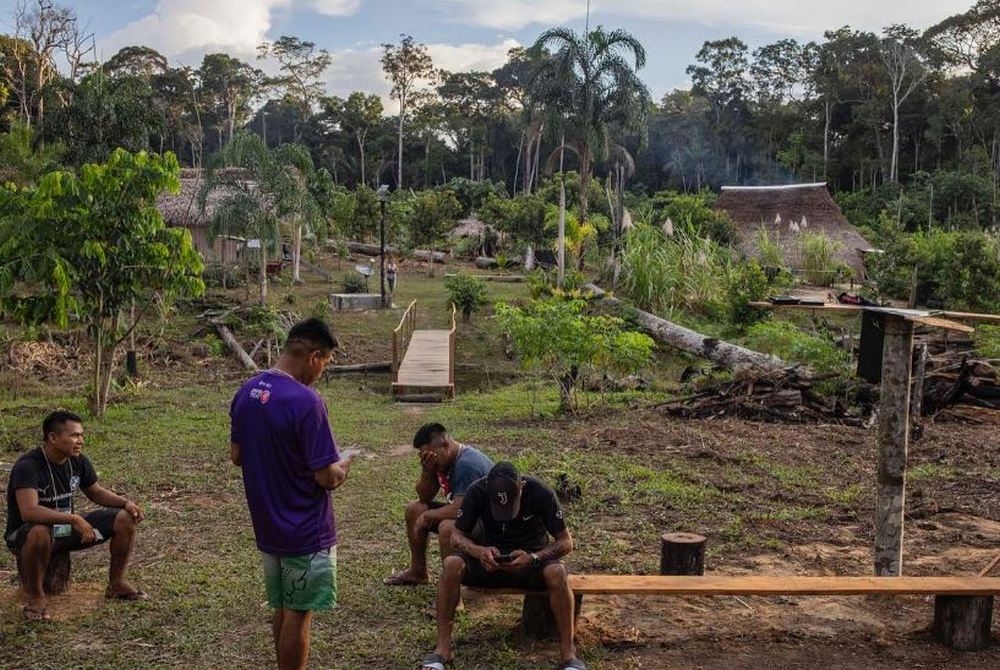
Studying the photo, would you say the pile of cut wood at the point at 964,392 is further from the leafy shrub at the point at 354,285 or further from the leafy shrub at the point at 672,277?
the leafy shrub at the point at 354,285

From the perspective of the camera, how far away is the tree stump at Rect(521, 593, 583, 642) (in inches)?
192

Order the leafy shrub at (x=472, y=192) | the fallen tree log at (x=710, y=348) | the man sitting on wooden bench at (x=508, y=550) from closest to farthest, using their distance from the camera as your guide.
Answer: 1. the man sitting on wooden bench at (x=508, y=550)
2. the fallen tree log at (x=710, y=348)
3. the leafy shrub at (x=472, y=192)

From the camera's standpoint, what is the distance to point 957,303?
2145 centimetres

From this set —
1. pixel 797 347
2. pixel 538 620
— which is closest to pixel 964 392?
pixel 797 347

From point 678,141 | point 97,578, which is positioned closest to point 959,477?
point 97,578

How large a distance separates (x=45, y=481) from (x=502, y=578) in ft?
8.30

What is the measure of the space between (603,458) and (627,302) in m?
12.5

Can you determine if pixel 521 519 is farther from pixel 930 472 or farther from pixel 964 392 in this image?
pixel 964 392

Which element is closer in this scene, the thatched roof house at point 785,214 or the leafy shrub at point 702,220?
the leafy shrub at point 702,220

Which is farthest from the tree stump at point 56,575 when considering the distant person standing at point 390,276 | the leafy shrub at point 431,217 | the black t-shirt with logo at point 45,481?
the leafy shrub at point 431,217

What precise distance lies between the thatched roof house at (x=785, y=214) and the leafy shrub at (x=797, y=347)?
13650mm

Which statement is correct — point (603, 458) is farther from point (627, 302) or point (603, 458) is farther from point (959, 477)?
point (627, 302)

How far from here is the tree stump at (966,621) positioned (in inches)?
196

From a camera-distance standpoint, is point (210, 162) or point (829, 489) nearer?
point (829, 489)
